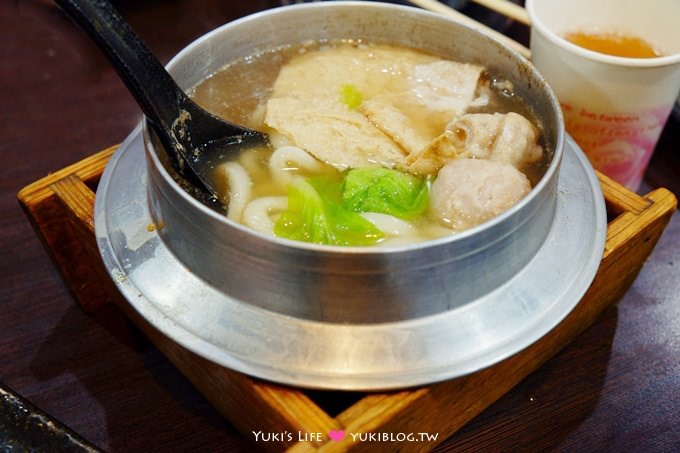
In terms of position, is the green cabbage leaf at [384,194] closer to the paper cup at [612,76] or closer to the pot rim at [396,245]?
the pot rim at [396,245]

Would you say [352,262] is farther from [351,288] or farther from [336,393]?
[336,393]

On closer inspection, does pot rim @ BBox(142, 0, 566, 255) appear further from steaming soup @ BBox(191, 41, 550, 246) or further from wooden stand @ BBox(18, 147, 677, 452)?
wooden stand @ BBox(18, 147, 677, 452)

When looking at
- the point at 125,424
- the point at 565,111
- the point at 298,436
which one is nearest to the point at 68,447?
the point at 125,424

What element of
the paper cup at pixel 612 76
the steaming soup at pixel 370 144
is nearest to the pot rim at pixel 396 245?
the steaming soup at pixel 370 144

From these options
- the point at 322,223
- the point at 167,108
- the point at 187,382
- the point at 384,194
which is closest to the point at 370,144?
the point at 384,194

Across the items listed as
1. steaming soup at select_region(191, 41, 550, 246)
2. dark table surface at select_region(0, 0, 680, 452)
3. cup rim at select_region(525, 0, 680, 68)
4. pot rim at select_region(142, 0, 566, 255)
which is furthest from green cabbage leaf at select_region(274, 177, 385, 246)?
cup rim at select_region(525, 0, 680, 68)

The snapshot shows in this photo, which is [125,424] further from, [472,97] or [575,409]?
[472,97]
